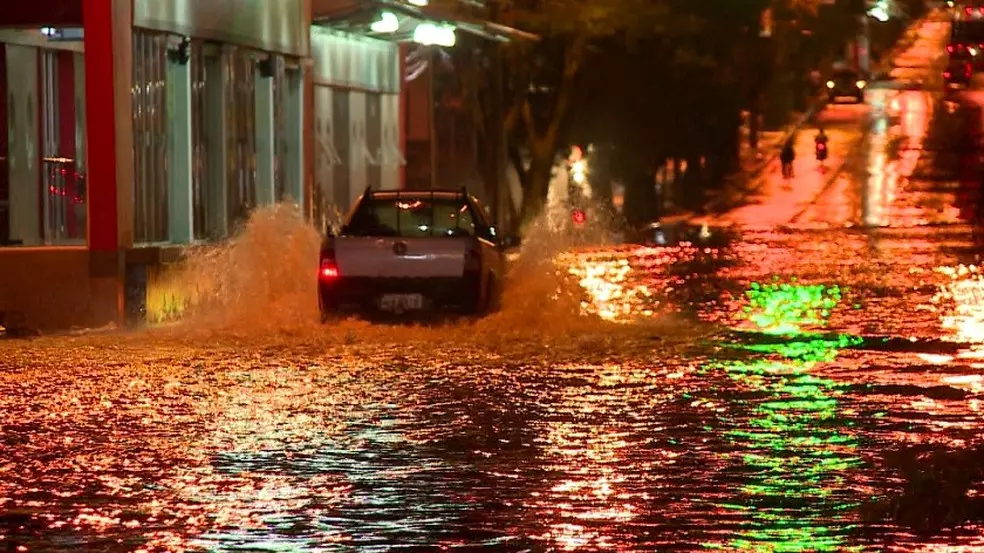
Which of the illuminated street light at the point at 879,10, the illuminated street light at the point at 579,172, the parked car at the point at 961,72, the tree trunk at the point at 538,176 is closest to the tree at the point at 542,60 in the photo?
the tree trunk at the point at 538,176

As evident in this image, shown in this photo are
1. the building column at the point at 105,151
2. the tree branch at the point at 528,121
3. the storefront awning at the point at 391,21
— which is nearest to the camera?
the building column at the point at 105,151

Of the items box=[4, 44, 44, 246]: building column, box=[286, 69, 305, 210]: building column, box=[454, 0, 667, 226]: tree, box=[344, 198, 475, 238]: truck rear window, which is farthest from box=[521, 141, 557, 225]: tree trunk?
box=[344, 198, 475, 238]: truck rear window

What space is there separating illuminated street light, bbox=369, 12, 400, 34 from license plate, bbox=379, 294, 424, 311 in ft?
38.5

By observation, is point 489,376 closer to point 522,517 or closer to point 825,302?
point 522,517

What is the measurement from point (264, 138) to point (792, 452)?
18379 millimetres

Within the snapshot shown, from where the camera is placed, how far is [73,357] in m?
17.0

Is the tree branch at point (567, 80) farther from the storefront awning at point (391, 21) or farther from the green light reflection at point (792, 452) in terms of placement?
the green light reflection at point (792, 452)

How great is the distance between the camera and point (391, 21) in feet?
101

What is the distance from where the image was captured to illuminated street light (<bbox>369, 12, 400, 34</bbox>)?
3006 cm

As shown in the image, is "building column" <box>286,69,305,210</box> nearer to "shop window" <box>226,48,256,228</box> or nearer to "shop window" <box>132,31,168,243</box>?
"shop window" <box>226,48,256,228</box>

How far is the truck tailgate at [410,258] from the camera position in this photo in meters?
18.5

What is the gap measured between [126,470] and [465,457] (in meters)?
1.99

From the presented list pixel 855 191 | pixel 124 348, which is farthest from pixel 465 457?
pixel 855 191

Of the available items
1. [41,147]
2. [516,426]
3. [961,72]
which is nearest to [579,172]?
[961,72]
